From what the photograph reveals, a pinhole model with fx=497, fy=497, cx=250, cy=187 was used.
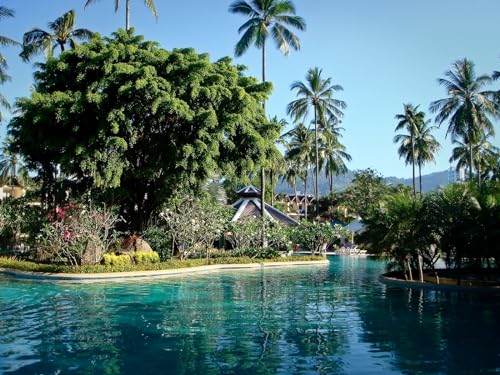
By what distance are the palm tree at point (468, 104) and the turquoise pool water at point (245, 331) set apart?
26041 millimetres

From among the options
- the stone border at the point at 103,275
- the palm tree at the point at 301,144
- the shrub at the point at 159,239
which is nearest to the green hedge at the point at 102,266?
the stone border at the point at 103,275

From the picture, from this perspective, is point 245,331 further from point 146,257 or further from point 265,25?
point 265,25

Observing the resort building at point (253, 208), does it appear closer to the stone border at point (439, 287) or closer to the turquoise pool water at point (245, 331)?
the stone border at point (439, 287)

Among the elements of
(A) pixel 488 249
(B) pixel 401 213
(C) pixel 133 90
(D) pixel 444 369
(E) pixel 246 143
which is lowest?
(D) pixel 444 369

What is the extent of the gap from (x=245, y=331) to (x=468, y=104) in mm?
34404

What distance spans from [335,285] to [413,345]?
9.69 metres

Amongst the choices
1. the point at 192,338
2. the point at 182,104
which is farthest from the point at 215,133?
the point at 192,338

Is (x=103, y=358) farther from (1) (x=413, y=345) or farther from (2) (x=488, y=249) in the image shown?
(2) (x=488, y=249)

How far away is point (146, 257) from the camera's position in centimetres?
2367

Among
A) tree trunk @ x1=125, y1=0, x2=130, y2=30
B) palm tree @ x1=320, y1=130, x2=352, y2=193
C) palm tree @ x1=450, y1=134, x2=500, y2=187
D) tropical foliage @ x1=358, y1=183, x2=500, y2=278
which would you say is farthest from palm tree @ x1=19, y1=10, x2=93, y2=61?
palm tree @ x1=450, y1=134, x2=500, y2=187

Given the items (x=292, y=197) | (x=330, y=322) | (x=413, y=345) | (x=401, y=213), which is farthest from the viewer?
(x=292, y=197)

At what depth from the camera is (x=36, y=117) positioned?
71.4ft

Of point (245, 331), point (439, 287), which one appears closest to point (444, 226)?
point (439, 287)

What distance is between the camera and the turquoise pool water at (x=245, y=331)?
Answer: 25.0 feet
